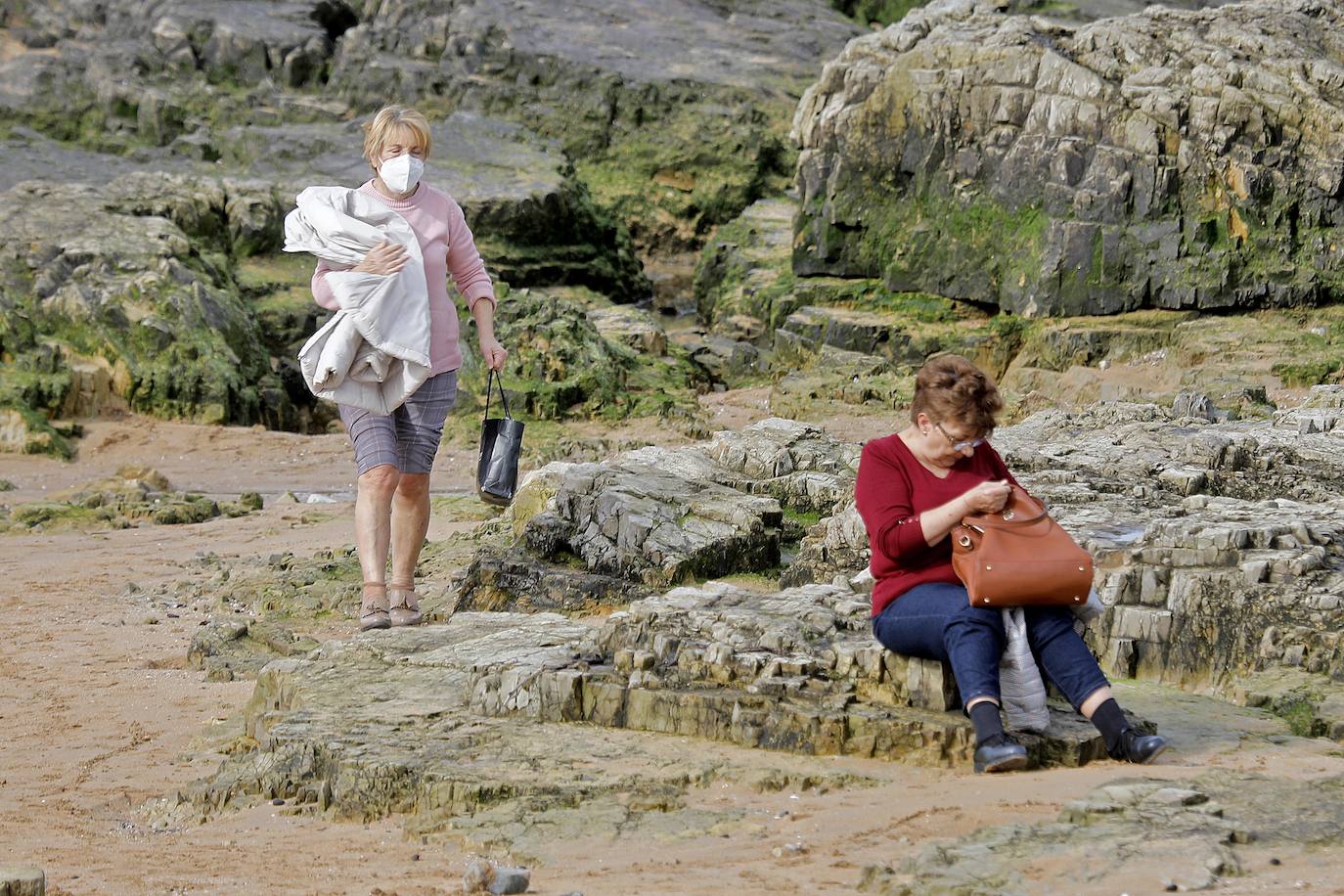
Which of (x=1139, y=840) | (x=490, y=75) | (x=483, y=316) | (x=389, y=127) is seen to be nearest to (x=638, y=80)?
(x=490, y=75)

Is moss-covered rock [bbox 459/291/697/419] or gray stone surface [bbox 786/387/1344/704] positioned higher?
gray stone surface [bbox 786/387/1344/704]

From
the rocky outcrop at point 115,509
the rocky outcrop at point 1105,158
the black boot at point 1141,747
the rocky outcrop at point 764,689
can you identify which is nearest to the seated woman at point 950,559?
the black boot at point 1141,747

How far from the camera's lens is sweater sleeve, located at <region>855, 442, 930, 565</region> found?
4863mm

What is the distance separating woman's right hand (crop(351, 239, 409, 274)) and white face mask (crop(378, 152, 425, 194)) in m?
0.22

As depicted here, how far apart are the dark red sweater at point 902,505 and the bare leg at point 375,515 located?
204 cm

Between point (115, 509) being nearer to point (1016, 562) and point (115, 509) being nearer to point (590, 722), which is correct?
point (590, 722)

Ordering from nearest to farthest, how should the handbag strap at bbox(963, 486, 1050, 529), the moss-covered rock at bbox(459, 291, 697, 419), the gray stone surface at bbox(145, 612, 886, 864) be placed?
the gray stone surface at bbox(145, 612, 886, 864) < the handbag strap at bbox(963, 486, 1050, 529) < the moss-covered rock at bbox(459, 291, 697, 419)

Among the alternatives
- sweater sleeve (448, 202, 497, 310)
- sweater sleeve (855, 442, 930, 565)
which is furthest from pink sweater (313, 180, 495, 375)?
sweater sleeve (855, 442, 930, 565)

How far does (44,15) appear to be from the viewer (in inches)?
1709

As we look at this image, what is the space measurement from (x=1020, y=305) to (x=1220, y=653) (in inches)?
515

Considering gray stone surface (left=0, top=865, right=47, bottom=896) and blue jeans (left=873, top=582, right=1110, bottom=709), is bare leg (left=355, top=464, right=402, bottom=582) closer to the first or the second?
blue jeans (left=873, top=582, right=1110, bottom=709)

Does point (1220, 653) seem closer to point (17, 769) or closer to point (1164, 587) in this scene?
point (1164, 587)

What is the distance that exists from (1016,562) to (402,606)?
268 cm

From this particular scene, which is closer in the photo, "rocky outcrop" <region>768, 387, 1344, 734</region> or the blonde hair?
"rocky outcrop" <region>768, 387, 1344, 734</region>
